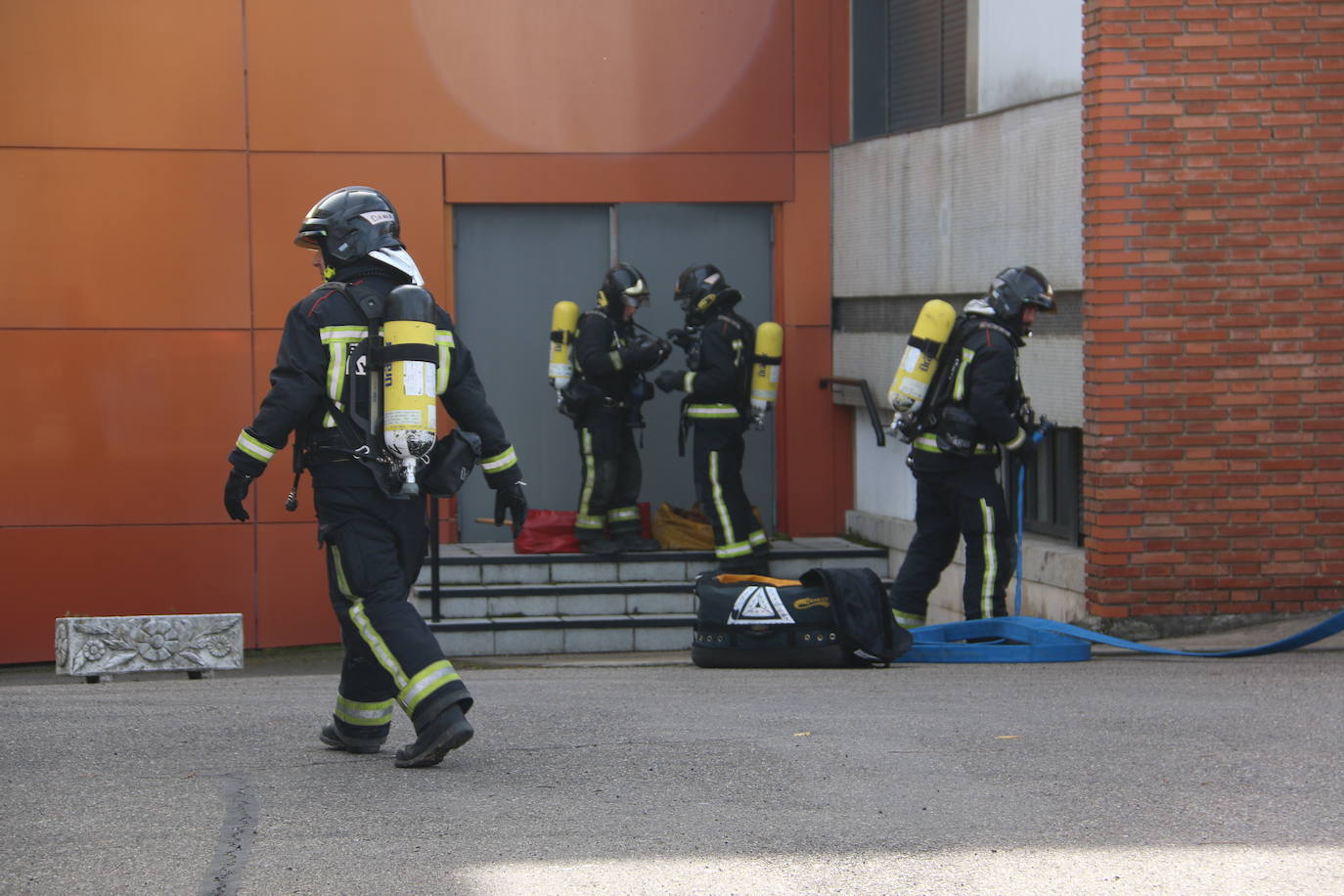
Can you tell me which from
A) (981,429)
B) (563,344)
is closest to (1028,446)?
(981,429)

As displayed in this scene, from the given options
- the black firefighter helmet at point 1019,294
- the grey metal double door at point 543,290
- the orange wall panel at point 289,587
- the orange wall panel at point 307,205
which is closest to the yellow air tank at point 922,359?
the black firefighter helmet at point 1019,294

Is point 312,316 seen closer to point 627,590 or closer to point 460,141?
point 627,590

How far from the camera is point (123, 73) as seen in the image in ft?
40.1

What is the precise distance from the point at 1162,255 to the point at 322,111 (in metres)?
6.39

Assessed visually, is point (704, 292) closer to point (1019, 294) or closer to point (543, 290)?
point (543, 290)

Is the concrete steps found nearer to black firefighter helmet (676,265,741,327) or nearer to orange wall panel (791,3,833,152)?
black firefighter helmet (676,265,741,327)

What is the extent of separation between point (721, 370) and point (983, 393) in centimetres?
275

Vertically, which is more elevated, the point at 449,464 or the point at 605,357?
the point at 605,357

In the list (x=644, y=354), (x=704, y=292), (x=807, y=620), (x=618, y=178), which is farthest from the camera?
(x=618, y=178)

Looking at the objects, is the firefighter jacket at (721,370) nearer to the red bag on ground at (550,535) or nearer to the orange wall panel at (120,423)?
the red bag on ground at (550,535)

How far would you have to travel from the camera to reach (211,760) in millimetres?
5730

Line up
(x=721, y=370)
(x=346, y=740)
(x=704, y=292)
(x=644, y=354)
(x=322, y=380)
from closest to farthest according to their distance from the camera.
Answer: (x=322, y=380), (x=346, y=740), (x=721, y=370), (x=704, y=292), (x=644, y=354)

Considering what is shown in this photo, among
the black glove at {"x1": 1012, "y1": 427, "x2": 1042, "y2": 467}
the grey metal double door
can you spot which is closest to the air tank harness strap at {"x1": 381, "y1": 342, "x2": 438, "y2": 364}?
the black glove at {"x1": 1012, "y1": 427, "x2": 1042, "y2": 467}

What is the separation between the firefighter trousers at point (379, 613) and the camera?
5488 mm
